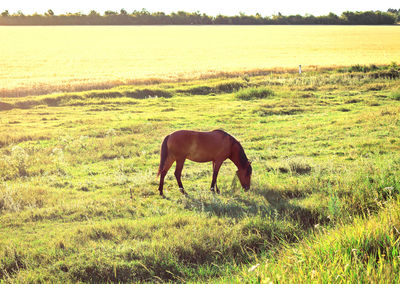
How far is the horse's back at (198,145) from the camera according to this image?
8.76 meters

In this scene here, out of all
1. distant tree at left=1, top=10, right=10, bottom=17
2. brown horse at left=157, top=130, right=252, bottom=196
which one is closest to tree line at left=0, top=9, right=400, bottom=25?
distant tree at left=1, top=10, right=10, bottom=17

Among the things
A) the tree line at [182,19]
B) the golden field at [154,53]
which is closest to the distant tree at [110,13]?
the tree line at [182,19]

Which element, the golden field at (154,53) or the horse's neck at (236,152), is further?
the golden field at (154,53)

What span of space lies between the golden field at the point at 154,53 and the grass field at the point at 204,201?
15.7 meters

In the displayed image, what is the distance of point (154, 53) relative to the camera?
6731 cm

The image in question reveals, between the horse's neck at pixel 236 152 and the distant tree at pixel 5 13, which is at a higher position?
the distant tree at pixel 5 13

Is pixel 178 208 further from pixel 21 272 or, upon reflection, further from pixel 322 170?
pixel 322 170

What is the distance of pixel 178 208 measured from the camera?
809 cm

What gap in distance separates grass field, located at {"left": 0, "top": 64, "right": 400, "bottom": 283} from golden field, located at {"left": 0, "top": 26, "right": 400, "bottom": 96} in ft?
51.5

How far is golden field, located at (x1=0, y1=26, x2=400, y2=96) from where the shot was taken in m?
36.8

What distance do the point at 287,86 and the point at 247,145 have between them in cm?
1570

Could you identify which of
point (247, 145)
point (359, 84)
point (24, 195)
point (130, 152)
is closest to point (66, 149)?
point (130, 152)

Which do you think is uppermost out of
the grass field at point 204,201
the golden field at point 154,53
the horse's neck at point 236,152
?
the golden field at point 154,53

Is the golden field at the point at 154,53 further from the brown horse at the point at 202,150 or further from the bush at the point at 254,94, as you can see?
the brown horse at the point at 202,150
